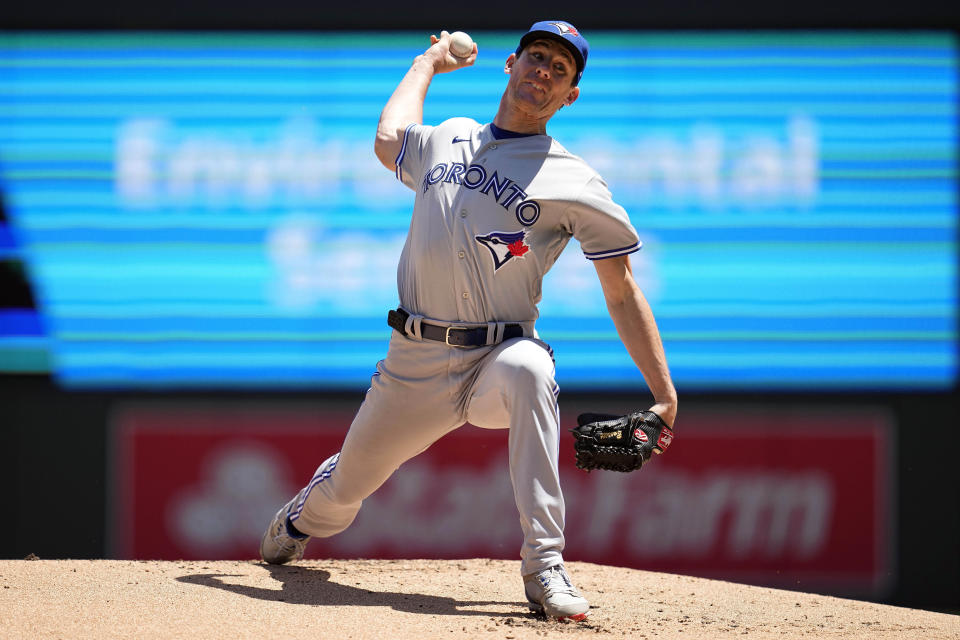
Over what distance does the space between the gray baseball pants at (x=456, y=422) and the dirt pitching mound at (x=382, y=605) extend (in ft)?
0.79

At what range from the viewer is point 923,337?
20.4 ft

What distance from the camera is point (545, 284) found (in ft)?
20.2

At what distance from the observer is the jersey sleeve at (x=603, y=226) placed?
125 inches

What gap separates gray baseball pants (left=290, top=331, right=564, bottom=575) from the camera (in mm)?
3047

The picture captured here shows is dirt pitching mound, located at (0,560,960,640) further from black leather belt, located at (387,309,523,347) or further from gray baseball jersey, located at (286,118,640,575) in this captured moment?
black leather belt, located at (387,309,523,347)

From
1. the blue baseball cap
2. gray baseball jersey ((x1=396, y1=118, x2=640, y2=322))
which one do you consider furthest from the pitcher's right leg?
the blue baseball cap

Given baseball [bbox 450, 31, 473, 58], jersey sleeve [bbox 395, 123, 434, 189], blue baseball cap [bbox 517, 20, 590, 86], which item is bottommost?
jersey sleeve [bbox 395, 123, 434, 189]

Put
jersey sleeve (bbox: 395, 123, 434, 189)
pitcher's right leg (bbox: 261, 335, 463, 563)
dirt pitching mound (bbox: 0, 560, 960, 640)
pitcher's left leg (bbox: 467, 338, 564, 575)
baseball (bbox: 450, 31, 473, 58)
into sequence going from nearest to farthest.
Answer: dirt pitching mound (bbox: 0, 560, 960, 640) < pitcher's left leg (bbox: 467, 338, 564, 575) < pitcher's right leg (bbox: 261, 335, 463, 563) < jersey sleeve (bbox: 395, 123, 434, 189) < baseball (bbox: 450, 31, 473, 58)

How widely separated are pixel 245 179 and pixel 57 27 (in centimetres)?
133

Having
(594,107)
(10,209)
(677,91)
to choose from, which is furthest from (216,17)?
(677,91)

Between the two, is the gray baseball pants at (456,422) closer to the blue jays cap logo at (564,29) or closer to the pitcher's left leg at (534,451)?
the pitcher's left leg at (534,451)

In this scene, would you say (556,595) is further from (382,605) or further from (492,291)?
(492,291)

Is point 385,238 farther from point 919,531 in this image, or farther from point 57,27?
point 919,531

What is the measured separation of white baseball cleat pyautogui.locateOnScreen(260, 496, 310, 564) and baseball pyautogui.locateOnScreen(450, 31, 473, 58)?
1.58 meters
